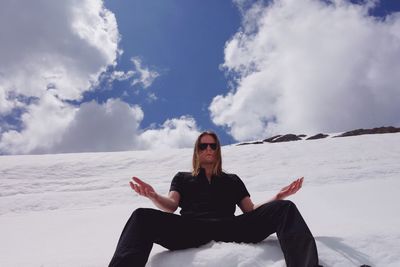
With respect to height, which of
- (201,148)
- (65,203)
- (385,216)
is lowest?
(385,216)

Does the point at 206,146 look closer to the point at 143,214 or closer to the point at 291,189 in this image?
the point at 291,189

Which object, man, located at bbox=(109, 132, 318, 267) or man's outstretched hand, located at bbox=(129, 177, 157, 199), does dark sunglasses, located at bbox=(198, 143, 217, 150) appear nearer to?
man, located at bbox=(109, 132, 318, 267)

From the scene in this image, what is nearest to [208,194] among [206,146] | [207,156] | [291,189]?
[207,156]

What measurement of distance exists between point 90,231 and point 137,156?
542 cm

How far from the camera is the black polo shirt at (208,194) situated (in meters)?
2.57

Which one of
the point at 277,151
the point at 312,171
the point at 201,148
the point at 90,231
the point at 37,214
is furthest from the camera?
the point at 277,151

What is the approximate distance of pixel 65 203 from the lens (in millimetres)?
6578

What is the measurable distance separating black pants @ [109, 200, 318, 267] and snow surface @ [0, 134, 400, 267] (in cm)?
9

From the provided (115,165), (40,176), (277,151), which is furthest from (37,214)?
(277,151)

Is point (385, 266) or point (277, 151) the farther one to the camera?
point (277, 151)

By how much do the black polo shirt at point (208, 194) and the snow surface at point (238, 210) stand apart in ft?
0.88

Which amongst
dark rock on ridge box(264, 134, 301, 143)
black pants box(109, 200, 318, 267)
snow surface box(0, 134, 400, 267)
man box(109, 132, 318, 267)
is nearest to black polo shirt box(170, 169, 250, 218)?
man box(109, 132, 318, 267)

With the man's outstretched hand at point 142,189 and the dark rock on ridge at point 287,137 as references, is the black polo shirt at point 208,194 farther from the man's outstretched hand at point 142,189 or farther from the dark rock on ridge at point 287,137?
the dark rock on ridge at point 287,137

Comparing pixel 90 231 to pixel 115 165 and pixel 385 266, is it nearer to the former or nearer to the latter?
pixel 385 266
